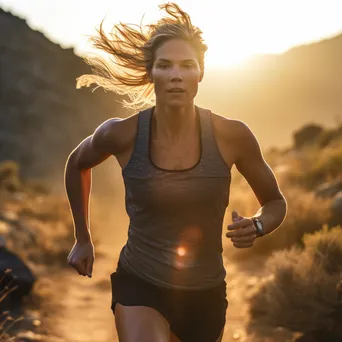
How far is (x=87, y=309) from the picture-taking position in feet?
28.2

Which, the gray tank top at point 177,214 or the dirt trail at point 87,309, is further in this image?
the dirt trail at point 87,309

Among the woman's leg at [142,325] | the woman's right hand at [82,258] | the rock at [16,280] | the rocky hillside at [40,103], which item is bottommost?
the woman's leg at [142,325]

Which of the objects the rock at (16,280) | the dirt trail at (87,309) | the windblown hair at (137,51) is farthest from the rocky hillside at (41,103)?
the windblown hair at (137,51)

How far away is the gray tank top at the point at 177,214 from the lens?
10.4ft

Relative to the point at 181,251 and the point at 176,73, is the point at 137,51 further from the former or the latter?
the point at 181,251

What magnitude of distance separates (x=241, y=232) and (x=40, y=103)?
40.5 meters

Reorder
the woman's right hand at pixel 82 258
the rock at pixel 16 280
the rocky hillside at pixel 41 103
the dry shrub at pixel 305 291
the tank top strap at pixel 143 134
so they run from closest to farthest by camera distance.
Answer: the tank top strap at pixel 143 134, the woman's right hand at pixel 82 258, the dry shrub at pixel 305 291, the rock at pixel 16 280, the rocky hillside at pixel 41 103

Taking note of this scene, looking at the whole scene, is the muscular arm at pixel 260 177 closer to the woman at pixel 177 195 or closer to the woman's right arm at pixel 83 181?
the woman at pixel 177 195

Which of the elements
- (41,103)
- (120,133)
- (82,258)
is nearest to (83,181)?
(82,258)

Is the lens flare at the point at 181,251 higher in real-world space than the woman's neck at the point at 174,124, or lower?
lower

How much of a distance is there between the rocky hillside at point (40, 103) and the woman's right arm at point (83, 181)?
1274 inches

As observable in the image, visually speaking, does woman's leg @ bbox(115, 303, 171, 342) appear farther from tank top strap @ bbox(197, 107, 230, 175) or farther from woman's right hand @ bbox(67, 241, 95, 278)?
tank top strap @ bbox(197, 107, 230, 175)

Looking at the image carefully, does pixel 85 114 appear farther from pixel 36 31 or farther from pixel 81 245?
pixel 81 245

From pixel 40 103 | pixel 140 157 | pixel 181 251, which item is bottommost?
pixel 181 251
